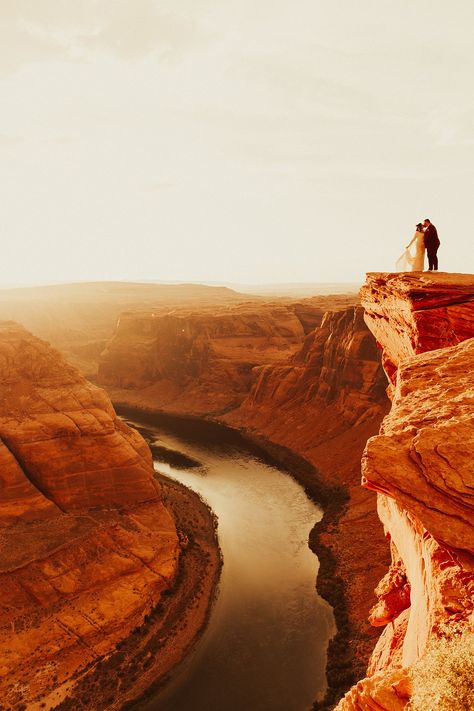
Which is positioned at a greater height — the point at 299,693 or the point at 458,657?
the point at 458,657

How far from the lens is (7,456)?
33.3 metres

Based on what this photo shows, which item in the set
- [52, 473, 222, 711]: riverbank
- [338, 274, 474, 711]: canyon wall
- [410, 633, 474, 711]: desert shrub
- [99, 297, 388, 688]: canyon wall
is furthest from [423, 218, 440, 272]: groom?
[52, 473, 222, 711]: riverbank

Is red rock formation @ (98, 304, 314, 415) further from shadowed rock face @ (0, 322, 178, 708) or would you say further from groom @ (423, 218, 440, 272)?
groom @ (423, 218, 440, 272)

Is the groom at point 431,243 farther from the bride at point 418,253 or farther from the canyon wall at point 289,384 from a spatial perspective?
the canyon wall at point 289,384

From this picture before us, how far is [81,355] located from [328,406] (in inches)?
2952

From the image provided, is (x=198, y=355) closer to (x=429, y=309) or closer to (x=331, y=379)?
(x=331, y=379)

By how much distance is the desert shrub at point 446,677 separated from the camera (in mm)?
7070

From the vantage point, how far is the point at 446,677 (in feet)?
24.5

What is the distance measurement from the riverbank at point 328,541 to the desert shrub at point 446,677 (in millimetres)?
20626

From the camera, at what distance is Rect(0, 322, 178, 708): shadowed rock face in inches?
1061

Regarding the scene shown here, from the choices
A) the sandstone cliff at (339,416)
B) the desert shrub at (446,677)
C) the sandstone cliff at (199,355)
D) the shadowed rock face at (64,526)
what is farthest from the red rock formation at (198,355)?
the desert shrub at (446,677)

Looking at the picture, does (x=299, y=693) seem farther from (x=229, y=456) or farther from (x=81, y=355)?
(x=81, y=355)

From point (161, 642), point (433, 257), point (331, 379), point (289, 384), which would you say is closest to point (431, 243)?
point (433, 257)

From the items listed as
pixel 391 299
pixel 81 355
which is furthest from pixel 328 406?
pixel 81 355
